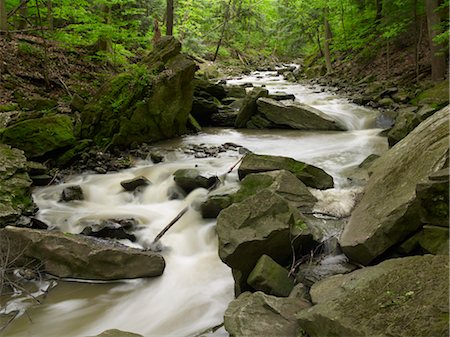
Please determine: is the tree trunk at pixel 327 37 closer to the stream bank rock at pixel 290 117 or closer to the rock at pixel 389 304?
the stream bank rock at pixel 290 117

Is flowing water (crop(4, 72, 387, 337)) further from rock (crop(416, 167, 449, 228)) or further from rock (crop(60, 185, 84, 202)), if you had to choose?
rock (crop(416, 167, 449, 228))

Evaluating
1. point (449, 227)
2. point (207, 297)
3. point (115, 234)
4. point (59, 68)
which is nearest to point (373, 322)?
point (449, 227)

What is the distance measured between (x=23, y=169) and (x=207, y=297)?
4.39m

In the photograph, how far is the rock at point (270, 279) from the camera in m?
3.78

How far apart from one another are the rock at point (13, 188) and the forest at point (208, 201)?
0.04 metres

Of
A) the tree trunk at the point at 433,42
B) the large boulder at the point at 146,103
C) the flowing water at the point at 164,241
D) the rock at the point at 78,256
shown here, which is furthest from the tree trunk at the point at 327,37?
the rock at the point at 78,256

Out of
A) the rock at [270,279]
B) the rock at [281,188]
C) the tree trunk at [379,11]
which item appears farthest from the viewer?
the tree trunk at [379,11]

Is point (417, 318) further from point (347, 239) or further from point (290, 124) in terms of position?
point (290, 124)

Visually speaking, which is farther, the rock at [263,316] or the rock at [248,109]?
the rock at [248,109]

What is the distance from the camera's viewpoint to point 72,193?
723 centimetres

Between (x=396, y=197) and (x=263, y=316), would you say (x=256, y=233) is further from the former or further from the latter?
(x=396, y=197)

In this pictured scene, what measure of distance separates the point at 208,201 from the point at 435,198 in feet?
12.1

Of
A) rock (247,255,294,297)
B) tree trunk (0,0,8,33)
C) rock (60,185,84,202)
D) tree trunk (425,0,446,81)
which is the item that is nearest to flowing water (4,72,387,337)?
rock (60,185,84,202)

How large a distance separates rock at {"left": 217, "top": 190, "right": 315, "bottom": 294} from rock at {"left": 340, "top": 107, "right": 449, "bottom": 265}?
571mm
